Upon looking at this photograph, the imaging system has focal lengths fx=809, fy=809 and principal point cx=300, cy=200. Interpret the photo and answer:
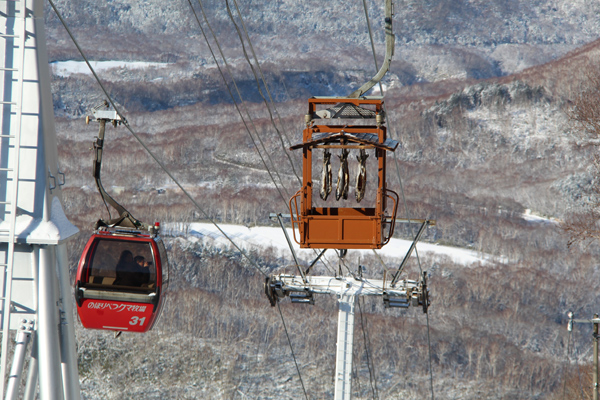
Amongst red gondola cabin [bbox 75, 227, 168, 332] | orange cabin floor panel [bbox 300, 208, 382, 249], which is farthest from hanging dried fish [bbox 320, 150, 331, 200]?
red gondola cabin [bbox 75, 227, 168, 332]

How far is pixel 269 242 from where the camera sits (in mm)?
52719

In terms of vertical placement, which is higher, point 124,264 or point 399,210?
point 399,210

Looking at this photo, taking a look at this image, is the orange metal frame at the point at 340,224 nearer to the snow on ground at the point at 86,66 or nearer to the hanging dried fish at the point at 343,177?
the hanging dried fish at the point at 343,177

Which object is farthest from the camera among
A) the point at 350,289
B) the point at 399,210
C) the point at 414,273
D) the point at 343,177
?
A: the point at 399,210

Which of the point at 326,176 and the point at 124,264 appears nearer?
the point at 124,264

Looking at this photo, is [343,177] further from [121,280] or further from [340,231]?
[121,280]

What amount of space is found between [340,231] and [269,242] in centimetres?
4105

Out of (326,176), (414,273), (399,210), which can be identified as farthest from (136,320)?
(399,210)

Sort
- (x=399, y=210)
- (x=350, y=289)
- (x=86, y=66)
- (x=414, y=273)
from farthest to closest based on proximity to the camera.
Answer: (x=86, y=66) → (x=399, y=210) → (x=414, y=273) → (x=350, y=289)

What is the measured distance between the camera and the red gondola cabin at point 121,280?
1019 centimetres

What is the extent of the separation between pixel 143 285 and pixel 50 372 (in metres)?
3.11

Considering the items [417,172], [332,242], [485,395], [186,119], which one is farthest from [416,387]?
[186,119]

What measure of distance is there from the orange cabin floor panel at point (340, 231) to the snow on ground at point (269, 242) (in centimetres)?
3751

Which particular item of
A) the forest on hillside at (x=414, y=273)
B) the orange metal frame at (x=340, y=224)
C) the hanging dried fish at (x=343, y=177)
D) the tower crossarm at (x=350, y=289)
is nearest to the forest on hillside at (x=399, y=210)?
the forest on hillside at (x=414, y=273)
